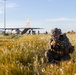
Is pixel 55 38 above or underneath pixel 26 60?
above

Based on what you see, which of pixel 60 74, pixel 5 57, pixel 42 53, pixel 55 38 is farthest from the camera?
pixel 42 53

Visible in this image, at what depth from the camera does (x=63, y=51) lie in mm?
8367

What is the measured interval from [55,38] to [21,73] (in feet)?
8.16

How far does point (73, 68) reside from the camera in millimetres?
5887

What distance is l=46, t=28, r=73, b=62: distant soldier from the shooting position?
7.99 metres

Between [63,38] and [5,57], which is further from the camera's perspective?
[63,38]

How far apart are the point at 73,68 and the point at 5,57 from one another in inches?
84.1

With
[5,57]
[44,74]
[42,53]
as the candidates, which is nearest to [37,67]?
[44,74]

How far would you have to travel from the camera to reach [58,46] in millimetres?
8258

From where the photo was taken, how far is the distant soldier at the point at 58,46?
315 inches

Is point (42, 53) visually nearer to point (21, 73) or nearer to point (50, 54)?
point (50, 54)

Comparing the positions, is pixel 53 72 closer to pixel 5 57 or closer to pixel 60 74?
pixel 60 74

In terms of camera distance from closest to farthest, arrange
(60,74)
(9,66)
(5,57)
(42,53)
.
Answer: (60,74)
(9,66)
(5,57)
(42,53)

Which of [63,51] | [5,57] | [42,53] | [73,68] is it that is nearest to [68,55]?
[63,51]
